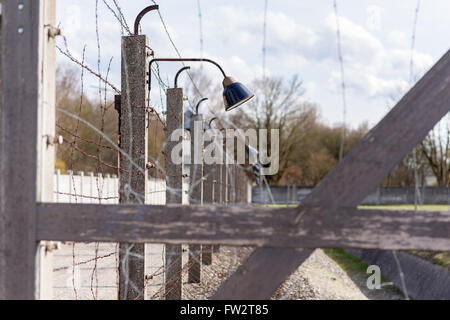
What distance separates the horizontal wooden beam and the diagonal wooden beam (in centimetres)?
5

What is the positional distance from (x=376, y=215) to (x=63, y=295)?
20.0 ft

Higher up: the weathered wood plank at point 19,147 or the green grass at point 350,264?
the weathered wood plank at point 19,147

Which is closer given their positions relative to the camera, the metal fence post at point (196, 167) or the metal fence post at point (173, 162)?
the metal fence post at point (173, 162)

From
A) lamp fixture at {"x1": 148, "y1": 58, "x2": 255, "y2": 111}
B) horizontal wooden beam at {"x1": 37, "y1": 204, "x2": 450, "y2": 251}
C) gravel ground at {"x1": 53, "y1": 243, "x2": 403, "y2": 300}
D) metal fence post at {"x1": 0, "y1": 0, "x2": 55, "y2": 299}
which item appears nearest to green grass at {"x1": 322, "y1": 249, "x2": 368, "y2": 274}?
gravel ground at {"x1": 53, "y1": 243, "x2": 403, "y2": 300}

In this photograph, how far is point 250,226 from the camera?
1818 millimetres

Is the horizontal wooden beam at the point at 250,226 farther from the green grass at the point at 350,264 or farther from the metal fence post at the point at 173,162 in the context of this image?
the green grass at the point at 350,264

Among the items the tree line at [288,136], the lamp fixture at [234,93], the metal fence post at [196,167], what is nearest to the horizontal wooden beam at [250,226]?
the lamp fixture at [234,93]

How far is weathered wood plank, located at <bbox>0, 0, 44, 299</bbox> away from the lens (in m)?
1.88

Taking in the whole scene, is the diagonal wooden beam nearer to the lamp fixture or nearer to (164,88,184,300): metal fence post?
the lamp fixture

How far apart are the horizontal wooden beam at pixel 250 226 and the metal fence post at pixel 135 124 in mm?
1577

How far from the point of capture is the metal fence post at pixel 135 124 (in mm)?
3467

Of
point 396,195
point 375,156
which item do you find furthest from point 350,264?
point 396,195

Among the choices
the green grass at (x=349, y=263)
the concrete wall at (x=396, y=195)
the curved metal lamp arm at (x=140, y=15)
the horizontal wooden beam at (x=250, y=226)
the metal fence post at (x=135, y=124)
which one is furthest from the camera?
the concrete wall at (x=396, y=195)
